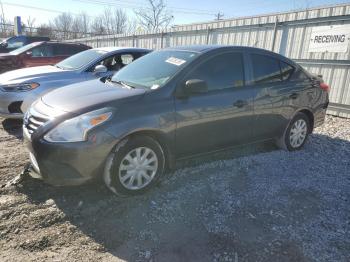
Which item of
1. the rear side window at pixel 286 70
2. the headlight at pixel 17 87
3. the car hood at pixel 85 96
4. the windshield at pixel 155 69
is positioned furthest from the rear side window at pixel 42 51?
the rear side window at pixel 286 70

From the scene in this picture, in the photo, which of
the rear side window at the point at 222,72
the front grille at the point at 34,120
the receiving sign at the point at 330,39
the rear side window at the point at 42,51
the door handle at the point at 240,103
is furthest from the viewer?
the rear side window at the point at 42,51

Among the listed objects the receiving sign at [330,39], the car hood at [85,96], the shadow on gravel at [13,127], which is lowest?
the shadow on gravel at [13,127]

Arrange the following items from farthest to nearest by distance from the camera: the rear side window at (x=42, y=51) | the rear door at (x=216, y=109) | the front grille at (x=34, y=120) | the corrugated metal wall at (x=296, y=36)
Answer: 1. the rear side window at (x=42, y=51)
2. the corrugated metal wall at (x=296, y=36)
3. the rear door at (x=216, y=109)
4. the front grille at (x=34, y=120)

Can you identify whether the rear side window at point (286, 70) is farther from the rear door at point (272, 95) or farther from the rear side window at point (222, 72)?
the rear side window at point (222, 72)

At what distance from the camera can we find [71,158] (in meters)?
3.12

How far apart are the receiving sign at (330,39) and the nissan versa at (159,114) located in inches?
144

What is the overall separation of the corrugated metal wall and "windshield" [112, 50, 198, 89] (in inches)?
220

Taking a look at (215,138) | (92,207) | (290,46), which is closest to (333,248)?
(215,138)

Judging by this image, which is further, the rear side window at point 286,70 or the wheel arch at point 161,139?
the rear side window at point 286,70

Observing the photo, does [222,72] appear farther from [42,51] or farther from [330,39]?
[42,51]

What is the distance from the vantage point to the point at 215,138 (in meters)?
4.19

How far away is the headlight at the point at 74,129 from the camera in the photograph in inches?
123

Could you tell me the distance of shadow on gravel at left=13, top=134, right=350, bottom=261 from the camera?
2822 mm

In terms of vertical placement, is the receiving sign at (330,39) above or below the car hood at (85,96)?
above
